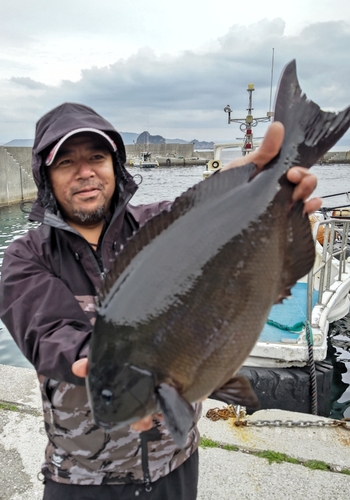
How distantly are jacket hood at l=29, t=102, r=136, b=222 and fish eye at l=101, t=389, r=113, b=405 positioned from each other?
1.21 m

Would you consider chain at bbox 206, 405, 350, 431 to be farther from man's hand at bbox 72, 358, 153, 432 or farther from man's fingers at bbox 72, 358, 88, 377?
man's fingers at bbox 72, 358, 88, 377

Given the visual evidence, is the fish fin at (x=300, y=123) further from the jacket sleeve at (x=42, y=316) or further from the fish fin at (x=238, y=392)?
the jacket sleeve at (x=42, y=316)

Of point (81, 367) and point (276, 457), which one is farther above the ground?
point (81, 367)

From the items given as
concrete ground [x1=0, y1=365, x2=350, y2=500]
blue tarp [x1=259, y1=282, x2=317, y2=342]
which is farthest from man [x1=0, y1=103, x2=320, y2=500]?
blue tarp [x1=259, y1=282, x2=317, y2=342]

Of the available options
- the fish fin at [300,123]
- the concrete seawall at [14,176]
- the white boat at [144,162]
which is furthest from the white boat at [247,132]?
the white boat at [144,162]

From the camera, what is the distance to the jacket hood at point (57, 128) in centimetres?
250

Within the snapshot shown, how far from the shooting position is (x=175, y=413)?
1747mm

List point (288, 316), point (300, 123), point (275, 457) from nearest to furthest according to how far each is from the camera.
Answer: point (300, 123) → point (275, 457) → point (288, 316)

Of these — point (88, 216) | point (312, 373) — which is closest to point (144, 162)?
point (312, 373)

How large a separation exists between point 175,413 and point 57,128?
1828 mm

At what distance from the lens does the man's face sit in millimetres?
2545

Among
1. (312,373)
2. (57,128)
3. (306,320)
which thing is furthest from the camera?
(306,320)

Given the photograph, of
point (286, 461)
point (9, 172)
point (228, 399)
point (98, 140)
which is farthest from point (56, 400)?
point (9, 172)

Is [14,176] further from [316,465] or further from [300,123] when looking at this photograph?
[300,123]
